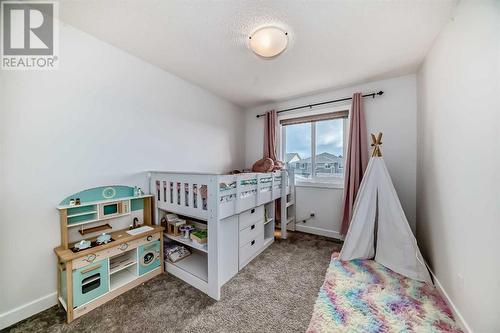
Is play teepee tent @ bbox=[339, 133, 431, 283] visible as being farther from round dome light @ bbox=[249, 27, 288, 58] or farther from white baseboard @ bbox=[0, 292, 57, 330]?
white baseboard @ bbox=[0, 292, 57, 330]

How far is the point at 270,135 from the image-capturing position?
3.37 m

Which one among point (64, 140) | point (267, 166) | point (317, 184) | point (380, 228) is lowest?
point (380, 228)

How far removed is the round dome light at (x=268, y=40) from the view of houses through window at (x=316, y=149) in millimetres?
1755

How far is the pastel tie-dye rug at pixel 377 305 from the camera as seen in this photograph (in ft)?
4.13

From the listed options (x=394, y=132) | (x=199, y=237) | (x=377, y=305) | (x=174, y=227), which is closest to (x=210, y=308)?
(x=199, y=237)

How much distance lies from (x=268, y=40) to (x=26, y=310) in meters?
2.87

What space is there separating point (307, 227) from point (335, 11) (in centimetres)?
285

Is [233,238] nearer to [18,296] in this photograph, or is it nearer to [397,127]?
[18,296]

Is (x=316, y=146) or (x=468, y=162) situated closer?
(x=468, y=162)

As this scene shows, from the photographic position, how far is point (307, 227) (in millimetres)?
→ 3121

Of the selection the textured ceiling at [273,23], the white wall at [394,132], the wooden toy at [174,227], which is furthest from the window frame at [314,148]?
the wooden toy at [174,227]

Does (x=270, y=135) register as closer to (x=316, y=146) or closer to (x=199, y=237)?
(x=316, y=146)

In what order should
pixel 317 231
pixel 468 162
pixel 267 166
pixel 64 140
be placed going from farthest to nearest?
pixel 317 231 < pixel 267 166 < pixel 64 140 < pixel 468 162

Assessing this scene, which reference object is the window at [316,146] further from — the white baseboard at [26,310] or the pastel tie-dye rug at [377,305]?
the white baseboard at [26,310]
